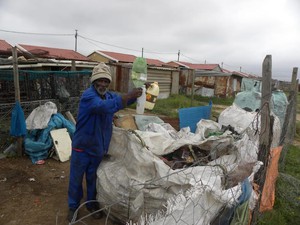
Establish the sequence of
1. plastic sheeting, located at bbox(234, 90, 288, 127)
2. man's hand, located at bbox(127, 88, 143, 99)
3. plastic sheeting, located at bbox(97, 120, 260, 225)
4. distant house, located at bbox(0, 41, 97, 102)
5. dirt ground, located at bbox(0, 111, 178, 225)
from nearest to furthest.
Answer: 1. plastic sheeting, located at bbox(97, 120, 260, 225)
2. man's hand, located at bbox(127, 88, 143, 99)
3. dirt ground, located at bbox(0, 111, 178, 225)
4. distant house, located at bbox(0, 41, 97, 102)
5. plastic sheeting, located at bbox(234, 90, 288, 127)

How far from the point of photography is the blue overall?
2646 mm

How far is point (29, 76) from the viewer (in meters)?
5.63

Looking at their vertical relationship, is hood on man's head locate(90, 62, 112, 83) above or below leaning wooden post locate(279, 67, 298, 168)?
above

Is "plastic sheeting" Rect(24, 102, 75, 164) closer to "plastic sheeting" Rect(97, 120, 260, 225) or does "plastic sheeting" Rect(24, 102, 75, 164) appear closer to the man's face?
"plastic sheeting" Rect(97, 120, 260, 225)

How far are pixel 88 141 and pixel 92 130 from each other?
0.12 m

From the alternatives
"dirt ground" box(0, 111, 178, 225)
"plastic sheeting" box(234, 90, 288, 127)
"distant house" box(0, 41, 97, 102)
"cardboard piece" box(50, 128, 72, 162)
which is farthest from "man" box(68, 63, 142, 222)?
"plastic sheeting" box(234, 90, 288, 127)

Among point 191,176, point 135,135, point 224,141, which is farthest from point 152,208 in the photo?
point 224,141

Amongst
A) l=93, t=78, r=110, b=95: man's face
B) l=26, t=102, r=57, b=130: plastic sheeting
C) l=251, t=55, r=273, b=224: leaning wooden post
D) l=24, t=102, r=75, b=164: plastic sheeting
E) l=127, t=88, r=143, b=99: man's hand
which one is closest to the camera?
l=251, t=55, r=273, b=224: leaning wooden post

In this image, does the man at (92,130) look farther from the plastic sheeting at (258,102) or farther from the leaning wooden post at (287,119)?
the plastic sheeting at (258,102)

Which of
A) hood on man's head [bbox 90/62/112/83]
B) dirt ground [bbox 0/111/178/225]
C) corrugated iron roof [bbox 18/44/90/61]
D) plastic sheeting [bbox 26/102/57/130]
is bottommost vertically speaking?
dirt ground [bbox 0/111/178/225]

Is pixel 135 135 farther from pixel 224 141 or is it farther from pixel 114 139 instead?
pixel 224 141

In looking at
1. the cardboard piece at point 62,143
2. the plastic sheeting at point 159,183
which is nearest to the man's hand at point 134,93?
the plastic sheeting at point 159,183

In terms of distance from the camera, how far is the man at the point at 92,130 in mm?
2596

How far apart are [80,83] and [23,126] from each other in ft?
7.79
